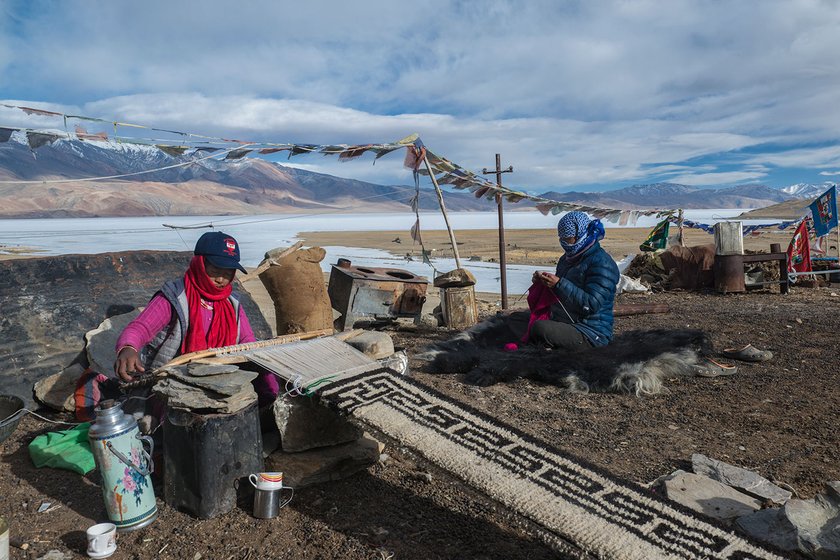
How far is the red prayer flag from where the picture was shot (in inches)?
445

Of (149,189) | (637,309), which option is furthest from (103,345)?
(149,189)

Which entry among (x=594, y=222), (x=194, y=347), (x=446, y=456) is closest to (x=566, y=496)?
(x=446, y=456)

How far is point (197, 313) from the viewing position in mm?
3402

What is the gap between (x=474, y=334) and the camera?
20.2 ft

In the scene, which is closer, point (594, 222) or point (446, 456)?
point (446, 456)

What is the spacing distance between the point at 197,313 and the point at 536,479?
7.10 ft

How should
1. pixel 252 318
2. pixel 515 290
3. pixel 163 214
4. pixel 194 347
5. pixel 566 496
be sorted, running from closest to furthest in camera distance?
pixel 566 496 → pixel 194 347 → pixel 252 318 → pixel 515 290 → pixel 163 214

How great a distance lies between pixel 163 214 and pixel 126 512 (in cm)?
10493

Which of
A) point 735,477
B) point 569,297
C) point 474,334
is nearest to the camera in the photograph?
point 735,477

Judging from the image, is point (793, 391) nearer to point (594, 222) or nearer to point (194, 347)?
point (594, 222)

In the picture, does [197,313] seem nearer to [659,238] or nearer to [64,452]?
[64,452]

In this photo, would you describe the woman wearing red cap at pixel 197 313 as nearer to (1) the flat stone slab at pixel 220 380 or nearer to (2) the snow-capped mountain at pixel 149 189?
(1) the flat stone slab at pixel 220 380

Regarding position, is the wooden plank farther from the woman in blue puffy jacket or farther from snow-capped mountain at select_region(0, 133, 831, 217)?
snow-capped mountain at select_region(0, 133, 831, 217)

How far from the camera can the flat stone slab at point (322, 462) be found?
3.07 m
